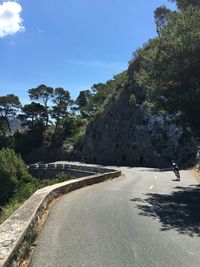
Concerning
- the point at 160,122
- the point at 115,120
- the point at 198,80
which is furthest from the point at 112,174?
the point at 115,120

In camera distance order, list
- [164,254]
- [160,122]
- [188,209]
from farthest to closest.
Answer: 1. [160,122]
2. [188,209]
3. [164,254]

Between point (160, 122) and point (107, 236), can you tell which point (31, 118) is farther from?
point (107, 236)

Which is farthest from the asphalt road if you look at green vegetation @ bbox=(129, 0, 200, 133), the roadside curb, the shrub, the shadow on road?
the shrub

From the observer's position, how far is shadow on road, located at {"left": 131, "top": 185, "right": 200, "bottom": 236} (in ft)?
41.2

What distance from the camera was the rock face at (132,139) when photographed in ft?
207

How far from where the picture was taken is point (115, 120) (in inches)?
3002

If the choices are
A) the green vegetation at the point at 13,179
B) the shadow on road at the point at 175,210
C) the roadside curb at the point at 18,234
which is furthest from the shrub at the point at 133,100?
the roadside curb at the point at 18,234

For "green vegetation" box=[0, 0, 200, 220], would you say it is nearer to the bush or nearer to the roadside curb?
the bush

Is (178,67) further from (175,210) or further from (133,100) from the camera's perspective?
(133,100)

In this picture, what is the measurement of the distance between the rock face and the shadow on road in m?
38.0

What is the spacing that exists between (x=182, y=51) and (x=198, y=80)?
5.71ft

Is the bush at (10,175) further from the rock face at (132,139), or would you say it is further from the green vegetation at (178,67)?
the green vegetation at (178,67)

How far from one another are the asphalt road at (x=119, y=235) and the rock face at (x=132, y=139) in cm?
4345

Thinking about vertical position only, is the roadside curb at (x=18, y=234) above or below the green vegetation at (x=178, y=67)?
below
